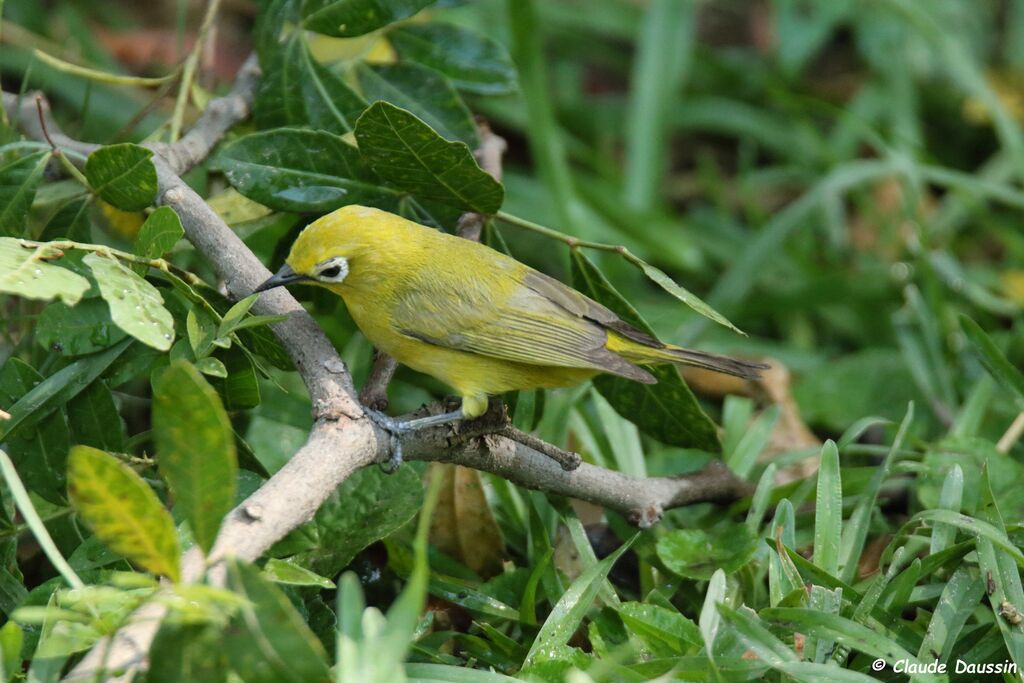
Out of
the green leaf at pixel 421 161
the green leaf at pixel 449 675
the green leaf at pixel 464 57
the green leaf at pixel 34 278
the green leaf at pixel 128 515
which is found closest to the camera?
the green leaf at pixel 128 515

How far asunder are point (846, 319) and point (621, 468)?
2169mm

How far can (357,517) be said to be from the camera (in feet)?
8.82

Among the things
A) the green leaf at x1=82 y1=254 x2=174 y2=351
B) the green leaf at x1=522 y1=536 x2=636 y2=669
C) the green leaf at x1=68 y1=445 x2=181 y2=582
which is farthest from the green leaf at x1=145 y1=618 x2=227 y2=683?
the green leaf at x1=522 y1=536 x2=636 y2=669

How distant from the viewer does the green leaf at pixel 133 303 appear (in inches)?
76.9

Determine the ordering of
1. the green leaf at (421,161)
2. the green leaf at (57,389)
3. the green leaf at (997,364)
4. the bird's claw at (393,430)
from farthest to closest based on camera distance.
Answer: the green leaf at (997,364)
the green leaf at (421,161)
the green leaf at (57,389)
the bird's claw at (393,430)

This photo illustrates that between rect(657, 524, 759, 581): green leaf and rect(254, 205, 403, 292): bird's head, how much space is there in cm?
112

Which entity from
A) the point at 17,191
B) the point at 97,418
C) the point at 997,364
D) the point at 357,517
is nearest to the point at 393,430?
the point at 357,517

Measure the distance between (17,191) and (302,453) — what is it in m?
1.12

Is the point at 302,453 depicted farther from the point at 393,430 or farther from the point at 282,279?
the point at 282,279

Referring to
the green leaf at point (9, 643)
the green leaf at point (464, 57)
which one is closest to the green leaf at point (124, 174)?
the green leaf at point (9, 643)

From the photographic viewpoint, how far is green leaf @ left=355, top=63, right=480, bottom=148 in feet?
10.7

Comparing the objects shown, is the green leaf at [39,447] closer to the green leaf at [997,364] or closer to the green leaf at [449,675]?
the green leaf at [449,675]

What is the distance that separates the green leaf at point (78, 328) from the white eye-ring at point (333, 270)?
0.51 meters

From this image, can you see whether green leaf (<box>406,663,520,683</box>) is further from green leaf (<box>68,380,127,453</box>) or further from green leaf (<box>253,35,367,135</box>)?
green leaf (<box>253,35,367,135</box>)
